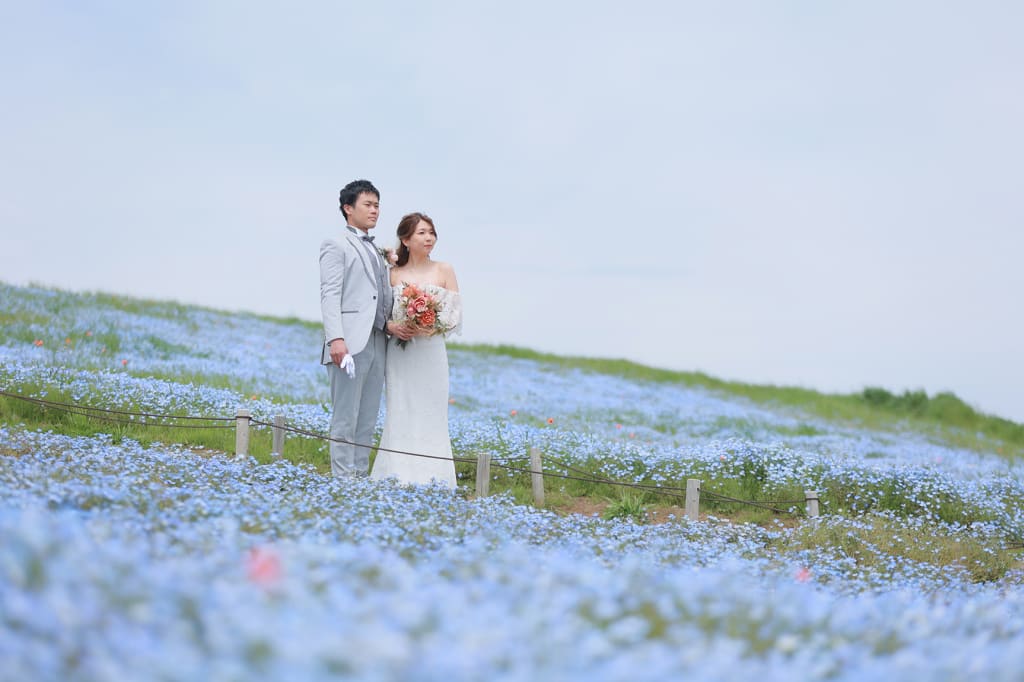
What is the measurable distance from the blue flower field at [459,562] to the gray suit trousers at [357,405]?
0.66m

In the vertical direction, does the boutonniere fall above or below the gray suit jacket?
above

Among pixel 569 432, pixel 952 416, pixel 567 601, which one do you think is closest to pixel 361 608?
pixel 567 601

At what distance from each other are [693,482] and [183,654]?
8.58m

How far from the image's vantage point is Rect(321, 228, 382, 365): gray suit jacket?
9031 millimetres

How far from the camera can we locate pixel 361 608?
302 centimetres

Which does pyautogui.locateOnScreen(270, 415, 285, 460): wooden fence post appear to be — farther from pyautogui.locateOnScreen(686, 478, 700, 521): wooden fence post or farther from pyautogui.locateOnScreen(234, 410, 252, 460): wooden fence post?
pyautogui.locateOnScreen(686, 478, 700, 521): wooden fence post

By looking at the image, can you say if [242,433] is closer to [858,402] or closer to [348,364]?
[348,364]

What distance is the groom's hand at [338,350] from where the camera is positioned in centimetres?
891

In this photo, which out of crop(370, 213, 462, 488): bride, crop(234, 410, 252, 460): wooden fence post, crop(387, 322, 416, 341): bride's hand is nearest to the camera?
crop(387, 322, 416, 341): bride's hand

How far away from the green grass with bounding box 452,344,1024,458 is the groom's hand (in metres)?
19.8

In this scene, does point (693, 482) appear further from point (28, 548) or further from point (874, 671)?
point (28, 548)

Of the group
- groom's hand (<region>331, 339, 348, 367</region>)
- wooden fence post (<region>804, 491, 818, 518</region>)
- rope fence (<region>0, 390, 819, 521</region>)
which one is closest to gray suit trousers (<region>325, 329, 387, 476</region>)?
rope fence (<region>0, 390, 819, 521</region>)

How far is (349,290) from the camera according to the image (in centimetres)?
914

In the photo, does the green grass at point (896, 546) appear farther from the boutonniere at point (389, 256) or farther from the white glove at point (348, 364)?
the boutonniere at point (389, 256)
